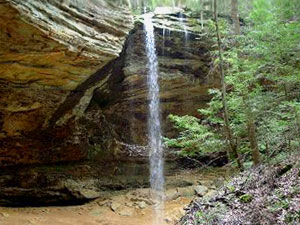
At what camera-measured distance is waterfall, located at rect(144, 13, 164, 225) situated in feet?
41.5

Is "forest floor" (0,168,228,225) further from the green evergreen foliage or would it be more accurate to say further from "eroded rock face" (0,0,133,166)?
the green evergreen foliage

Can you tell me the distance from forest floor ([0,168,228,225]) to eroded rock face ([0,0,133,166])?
2240 millimetres

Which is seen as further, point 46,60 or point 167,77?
point 167,77

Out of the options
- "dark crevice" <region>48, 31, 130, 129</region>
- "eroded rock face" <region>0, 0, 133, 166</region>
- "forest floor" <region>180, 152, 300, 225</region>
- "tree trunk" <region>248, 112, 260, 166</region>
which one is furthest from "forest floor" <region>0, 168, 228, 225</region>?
"forest floor" <region>180, 152, 300, 225</region>

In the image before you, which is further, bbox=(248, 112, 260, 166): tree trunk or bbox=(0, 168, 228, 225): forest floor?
bbox=(0, 168, 228, 225): forest floor

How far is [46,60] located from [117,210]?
5.84m

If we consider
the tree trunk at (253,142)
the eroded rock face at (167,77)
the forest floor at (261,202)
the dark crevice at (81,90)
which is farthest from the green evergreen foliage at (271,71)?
the dark crevice at (81,90)

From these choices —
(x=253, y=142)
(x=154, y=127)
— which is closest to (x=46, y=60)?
(x=253, y=142)

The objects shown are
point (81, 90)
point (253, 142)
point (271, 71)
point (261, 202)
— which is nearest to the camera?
point (261, 202)

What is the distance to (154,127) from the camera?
14719 millimetres

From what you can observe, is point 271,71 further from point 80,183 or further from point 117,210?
point 80,183

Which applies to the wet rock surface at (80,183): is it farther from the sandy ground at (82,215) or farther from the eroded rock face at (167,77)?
the eroded rock face at (167,77)

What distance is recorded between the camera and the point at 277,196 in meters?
4.03

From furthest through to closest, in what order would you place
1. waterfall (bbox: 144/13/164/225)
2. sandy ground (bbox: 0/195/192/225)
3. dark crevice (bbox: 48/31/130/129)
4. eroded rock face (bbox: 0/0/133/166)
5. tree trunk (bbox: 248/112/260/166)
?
waterfall (bbox: 144/13/164/225), dark crevice (bbox: 48/31/130/129), sandy ground (bbox: 0/195/192/225), eroded rock face (bbox: 0/0/133/166), tree trunk (bbox: 248/112/260/166)
